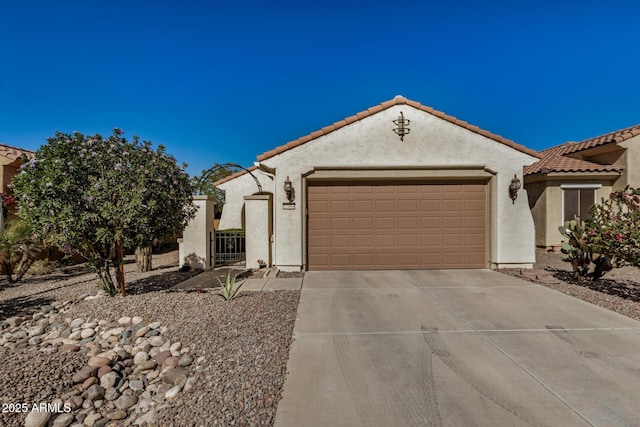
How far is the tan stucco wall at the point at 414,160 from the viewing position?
28.4 feet

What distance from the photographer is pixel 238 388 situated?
9.96ft

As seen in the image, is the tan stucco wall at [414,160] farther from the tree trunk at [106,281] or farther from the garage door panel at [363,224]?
the tree trunk at [106,281]

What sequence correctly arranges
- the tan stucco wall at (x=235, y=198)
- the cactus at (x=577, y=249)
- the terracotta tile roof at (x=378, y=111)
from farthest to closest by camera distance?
the tan stucco wall at (x=235, y=198)
the terracotta tile roof at (x=378, y=111)
the cactus at (x=577, y=249)

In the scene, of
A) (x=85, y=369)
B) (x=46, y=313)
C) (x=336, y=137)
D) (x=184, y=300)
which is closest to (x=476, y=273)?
(x=336, y=137)

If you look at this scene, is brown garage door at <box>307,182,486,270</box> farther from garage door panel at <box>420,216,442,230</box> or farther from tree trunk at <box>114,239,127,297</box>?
tree trunk at <box>114,239,127,297</box>

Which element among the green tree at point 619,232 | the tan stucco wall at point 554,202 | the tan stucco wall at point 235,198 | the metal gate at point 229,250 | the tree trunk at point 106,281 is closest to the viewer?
the green tree at point 619,232

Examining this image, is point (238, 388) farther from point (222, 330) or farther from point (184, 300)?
point (184, 300)

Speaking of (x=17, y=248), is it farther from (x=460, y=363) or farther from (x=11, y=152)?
(x=460, y=363)

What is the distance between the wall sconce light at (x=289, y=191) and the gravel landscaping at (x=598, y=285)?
19.2 feet

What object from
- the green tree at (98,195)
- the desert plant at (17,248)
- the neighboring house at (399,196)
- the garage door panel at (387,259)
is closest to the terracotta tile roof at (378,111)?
the neighboring house at (399,196)

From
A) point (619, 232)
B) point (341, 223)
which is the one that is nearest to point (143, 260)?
point (341, 223)

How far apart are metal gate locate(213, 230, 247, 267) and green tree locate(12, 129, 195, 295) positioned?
4.23m

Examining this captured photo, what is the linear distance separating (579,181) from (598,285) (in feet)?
24.1

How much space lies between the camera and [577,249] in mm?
7367
